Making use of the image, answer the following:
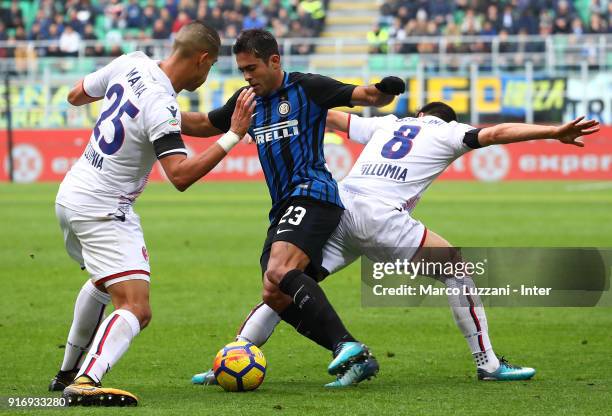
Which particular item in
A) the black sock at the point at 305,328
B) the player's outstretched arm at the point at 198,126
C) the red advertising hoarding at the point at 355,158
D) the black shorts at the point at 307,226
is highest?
the player's outstretched arm at the point at 198,126

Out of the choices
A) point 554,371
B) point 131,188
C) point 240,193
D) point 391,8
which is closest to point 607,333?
point 554,371

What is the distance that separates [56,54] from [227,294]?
24.4m

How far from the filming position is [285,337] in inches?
354

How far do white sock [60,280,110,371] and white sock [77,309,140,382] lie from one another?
583 mm

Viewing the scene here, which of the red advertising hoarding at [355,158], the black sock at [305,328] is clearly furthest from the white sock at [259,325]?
the red advertising hoarding at [355,158]

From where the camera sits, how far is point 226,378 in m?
6.61

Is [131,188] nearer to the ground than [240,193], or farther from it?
farther from it

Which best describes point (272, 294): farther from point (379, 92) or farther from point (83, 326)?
point (379, 92)

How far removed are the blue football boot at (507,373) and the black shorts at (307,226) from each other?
1238mm

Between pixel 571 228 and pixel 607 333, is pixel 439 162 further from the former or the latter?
pixel 571 228

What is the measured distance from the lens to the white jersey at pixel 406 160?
7.42 metres

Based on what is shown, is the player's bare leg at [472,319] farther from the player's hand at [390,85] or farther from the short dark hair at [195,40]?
the short dark hair at [195,40]

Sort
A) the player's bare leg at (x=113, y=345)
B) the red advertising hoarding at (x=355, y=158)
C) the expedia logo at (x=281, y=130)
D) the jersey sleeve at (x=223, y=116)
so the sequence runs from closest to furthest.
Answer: the player's bare leg at (x=113, y=345) → the expedia logo at (x=281, y=130) → the jersey sleeve at (x=223, y=116) → the red advertising hoarding at (x=355, y=158)

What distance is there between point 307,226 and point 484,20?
27.9m
